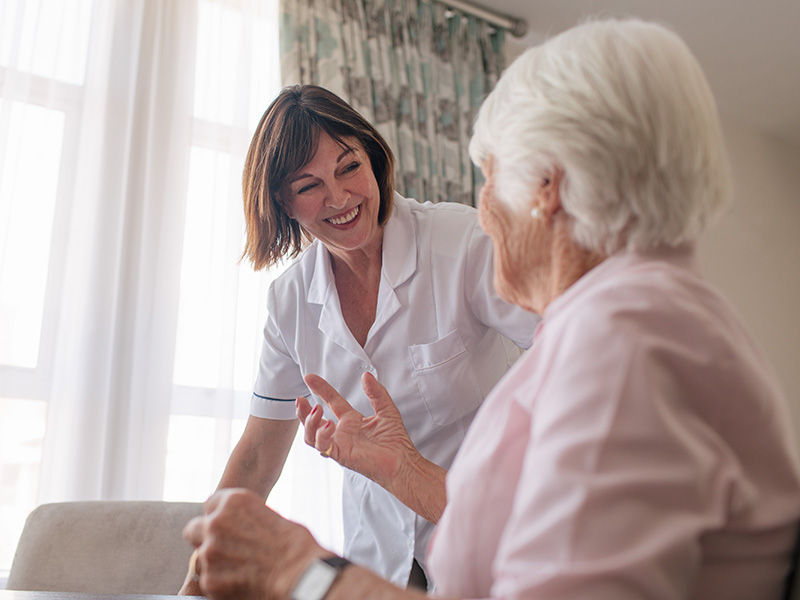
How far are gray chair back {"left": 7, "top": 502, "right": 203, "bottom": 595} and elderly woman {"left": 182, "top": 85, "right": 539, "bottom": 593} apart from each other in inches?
7.2

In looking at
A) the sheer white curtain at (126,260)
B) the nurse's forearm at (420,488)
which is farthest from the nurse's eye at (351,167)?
the sheer white curtain at (126,260)

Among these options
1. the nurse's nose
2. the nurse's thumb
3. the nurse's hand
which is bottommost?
the nurse's hand

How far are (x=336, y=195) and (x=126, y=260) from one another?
133 cm

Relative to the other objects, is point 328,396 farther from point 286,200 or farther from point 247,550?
point 247,550

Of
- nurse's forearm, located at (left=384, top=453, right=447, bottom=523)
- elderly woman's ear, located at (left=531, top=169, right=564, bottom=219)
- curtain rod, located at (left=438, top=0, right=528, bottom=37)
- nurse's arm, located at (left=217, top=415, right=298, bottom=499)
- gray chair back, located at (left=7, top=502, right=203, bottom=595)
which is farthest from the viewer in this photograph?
curtain rod, located at (left=438, top=0, right=528, bottom=37)

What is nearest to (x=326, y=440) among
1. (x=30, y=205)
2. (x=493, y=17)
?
(x=30, y=205)

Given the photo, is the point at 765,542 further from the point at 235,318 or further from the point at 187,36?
the point at 187,36

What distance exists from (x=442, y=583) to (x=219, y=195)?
2375mm

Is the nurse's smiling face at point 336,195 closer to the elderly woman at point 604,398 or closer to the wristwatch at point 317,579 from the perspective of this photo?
the elderly woman at point 604,398

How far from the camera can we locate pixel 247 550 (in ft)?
2.51

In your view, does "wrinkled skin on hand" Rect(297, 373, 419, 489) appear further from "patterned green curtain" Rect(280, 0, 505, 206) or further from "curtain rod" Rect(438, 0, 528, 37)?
"curtain rod" Rect(438, 0, 528, 37)

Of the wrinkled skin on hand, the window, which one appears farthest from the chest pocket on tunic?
the window

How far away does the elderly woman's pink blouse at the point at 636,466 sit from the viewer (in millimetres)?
574

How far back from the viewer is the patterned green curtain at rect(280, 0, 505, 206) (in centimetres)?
311
